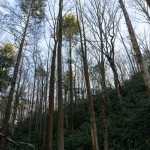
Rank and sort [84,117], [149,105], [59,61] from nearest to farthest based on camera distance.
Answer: [59,61], [149,105], [84,117]

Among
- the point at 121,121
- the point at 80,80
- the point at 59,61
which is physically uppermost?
the point at 80,80

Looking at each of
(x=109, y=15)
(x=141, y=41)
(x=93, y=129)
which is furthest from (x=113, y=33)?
(x=93, y=129)

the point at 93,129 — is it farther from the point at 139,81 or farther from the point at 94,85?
the point at 94,85

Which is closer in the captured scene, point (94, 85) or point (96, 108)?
point (96, 108)

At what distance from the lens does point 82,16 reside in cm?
1076

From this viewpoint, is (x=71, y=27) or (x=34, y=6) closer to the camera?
(x=34, y=6)

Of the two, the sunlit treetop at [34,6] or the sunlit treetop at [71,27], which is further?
the sunlit treetop at [71,27]

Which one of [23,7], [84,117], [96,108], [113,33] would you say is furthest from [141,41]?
[23,7]

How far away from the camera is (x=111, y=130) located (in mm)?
10422

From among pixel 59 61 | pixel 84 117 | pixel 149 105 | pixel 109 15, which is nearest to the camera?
pixel 59 61

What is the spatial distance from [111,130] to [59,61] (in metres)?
5.06

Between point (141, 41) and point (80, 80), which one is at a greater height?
point (80, 80)

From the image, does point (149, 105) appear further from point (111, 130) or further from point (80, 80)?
point (80, 80)

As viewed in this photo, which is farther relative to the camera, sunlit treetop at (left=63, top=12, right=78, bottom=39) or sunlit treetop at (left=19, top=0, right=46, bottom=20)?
sunlit treetop at (left=63, top=12, right=78, bottom=39)
